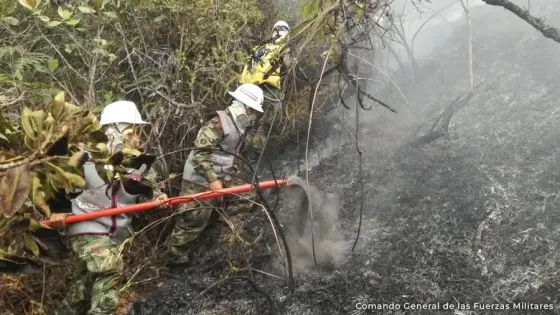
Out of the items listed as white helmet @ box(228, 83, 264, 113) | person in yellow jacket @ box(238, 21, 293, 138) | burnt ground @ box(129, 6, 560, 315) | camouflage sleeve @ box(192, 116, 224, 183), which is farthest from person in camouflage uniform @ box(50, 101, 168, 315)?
person in yellow jacket @ box(238, 21, 293, 138)

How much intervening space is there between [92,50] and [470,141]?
4.26 metres

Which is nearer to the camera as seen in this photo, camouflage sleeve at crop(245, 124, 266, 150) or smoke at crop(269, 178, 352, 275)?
smoke at crop(269, 178, 352, 275)

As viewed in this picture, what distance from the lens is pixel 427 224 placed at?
11.9 ft

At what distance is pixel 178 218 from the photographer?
4098 millimetres

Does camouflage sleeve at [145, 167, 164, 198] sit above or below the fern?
below

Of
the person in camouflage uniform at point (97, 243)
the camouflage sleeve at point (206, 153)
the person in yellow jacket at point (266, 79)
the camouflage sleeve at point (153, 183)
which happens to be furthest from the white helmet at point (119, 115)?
the person in yellow jacket at point (266, 79)

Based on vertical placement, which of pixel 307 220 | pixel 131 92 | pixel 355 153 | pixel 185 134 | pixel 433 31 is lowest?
pixel 307 220

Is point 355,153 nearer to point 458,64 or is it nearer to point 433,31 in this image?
point 458,64

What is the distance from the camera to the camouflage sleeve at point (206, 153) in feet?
13.1

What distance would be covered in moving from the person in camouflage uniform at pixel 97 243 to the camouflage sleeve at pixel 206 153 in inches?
26.4

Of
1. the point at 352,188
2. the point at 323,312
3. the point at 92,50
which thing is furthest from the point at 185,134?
the point at 323,312

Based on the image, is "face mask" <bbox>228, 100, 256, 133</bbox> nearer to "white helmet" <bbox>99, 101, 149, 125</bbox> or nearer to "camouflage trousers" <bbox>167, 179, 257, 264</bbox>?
"camouflage trousers" <bbox>167, 179, 257, 264</bbox>

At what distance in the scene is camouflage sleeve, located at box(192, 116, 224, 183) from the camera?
3980 millimetres

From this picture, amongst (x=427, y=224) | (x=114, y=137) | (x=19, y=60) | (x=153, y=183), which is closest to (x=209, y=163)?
(x=153, y=183)
